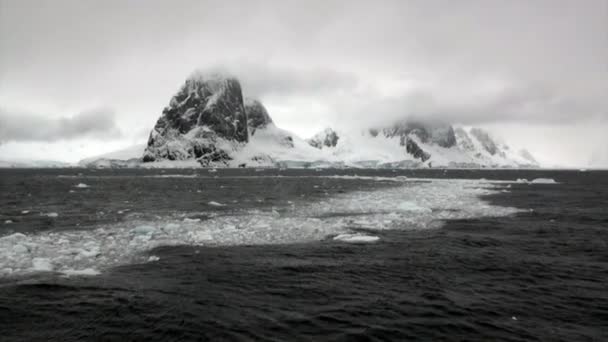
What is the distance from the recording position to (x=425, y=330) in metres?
9.43

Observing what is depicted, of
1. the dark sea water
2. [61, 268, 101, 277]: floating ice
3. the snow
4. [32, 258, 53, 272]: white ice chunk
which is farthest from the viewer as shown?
the snow

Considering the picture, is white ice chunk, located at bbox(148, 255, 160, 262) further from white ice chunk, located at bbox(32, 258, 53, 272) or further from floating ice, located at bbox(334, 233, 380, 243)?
floating ice, located at bbox(334, 233, 380, 243)

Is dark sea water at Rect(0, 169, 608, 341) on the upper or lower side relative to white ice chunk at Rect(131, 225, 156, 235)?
lower

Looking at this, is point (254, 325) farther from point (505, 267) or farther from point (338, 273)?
point (505, 267)

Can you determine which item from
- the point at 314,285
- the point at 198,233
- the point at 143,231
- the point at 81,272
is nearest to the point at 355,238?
the point at 314,285

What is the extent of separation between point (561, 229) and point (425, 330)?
19481mm

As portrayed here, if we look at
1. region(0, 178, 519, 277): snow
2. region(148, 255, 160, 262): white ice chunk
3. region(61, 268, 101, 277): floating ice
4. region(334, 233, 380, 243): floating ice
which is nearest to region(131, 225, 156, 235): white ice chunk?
region(0, 178, 519, 277): snow

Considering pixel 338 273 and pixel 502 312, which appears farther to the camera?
pixel 338 273

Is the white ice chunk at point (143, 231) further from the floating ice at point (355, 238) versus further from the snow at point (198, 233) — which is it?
the floating ice at point (355, 238)

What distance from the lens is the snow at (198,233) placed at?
50.1 ft

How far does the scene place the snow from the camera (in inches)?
601

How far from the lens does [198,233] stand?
20969 millimetres

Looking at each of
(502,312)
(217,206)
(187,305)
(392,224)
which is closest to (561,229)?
(392,224)

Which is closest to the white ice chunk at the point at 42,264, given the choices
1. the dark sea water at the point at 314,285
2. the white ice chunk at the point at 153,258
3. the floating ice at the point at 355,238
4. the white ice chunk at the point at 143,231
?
the dark sea water at the point at 314,285
